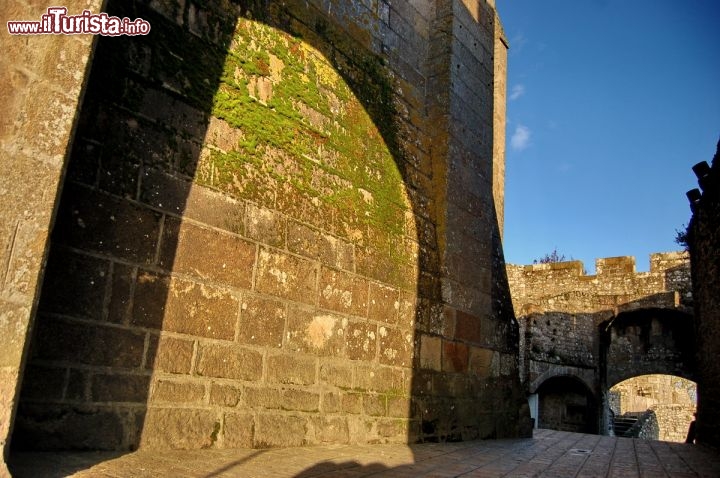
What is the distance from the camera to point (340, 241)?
172 inches

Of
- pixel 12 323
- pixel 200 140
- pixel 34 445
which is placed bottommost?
pixel 34 445

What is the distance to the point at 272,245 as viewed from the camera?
148 inches

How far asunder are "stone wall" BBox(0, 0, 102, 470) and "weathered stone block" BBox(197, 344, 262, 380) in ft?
4.10

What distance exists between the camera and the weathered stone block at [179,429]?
115 inches

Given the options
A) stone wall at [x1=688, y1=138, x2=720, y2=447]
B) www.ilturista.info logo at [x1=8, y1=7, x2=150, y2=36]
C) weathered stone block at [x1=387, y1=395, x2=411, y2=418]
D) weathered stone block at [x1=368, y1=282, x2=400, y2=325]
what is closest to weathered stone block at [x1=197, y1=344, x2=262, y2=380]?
weathered stone block at [x1=368, y1=282, x2=400, y2=325]

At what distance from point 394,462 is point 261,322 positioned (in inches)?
49.1

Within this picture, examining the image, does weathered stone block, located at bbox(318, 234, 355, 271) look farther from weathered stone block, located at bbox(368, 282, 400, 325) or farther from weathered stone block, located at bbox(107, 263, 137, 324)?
weathered stone block, located at bbox(107, 263, 137, 324)

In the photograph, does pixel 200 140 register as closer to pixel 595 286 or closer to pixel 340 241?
pixel 340 241

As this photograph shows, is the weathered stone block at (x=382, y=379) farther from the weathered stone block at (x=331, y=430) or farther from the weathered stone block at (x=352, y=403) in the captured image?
the weathered stone block at (x=331, y=430)

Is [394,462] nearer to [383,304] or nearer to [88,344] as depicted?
[383,304]

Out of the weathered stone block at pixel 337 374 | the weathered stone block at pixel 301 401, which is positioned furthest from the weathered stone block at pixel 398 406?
the weathered stone block at pixel 301 401

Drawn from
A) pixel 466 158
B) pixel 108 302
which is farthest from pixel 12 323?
pixel 466 158

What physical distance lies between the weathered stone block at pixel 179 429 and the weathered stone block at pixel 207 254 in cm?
78

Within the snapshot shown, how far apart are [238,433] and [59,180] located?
1878 mm
